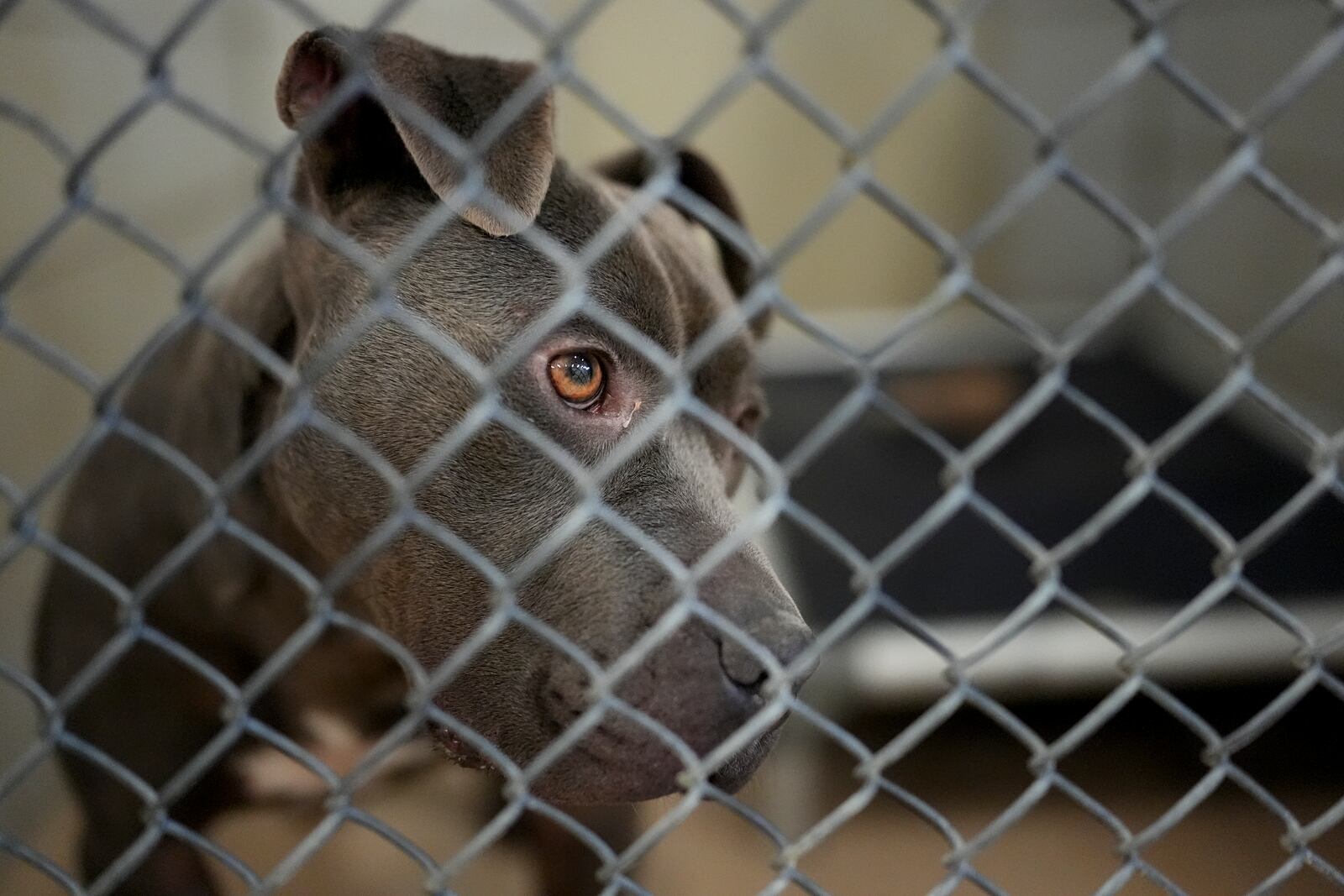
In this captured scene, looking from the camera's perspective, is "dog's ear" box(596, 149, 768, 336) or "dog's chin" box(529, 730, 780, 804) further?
"dog's ear" box(596, 149, 768, 336)

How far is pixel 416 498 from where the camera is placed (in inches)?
57.4

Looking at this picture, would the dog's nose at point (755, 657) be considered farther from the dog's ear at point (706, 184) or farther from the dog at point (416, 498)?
the dog's ear at point (706, 184)

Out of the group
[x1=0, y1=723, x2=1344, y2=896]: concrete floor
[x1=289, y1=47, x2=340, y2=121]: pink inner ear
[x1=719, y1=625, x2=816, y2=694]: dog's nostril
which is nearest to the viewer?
[x1=719, y1=625, x2=816, y2=694]: dog's nostril

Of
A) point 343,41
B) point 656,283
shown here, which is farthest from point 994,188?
point 343,41

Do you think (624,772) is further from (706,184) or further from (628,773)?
(706,184)

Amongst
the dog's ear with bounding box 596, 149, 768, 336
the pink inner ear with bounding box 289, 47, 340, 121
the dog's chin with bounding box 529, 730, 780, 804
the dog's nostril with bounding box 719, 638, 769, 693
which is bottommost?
the dog's chin with bounding box 529, 730, 780, 804

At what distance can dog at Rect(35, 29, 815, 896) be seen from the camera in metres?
1.25

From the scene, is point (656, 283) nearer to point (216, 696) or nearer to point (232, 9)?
point (216, 696)

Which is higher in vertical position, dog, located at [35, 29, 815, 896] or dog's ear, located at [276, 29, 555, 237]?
dog's ear, located at [276, 29, 555, 237]

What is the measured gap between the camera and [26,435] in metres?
2.56

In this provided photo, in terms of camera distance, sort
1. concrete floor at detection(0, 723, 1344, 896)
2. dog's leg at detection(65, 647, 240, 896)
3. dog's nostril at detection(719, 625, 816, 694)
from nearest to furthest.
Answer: dog's nostril at detection(719, 625, 816, 694), dog's leg at detection(65, 647, 240, 896), concrete floor at detection(0, 723, 1344, 896)

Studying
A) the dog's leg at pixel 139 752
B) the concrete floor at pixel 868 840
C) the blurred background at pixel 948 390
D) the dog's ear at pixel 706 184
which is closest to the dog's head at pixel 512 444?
the blurred background at pixel 948 390

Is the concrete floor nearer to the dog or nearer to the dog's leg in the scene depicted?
the dog's leg

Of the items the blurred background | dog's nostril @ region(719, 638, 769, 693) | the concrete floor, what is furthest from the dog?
the concrete floor
